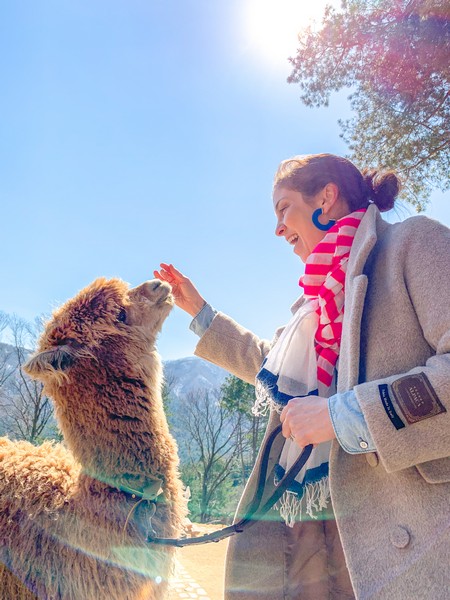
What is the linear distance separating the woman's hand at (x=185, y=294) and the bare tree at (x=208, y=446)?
21.3 m

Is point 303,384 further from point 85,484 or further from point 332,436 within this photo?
point 85,484

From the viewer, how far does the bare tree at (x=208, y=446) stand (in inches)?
953

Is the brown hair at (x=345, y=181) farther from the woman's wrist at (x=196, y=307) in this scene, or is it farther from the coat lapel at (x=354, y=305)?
the woman's wrist at (x=196, y=307)

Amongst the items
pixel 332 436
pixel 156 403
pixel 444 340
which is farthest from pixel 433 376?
pixel 156 403

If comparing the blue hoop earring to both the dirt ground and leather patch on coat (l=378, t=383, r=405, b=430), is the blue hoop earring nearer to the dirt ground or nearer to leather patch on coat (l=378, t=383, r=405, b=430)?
leather patch on coat (l=378, t=383, r=405, b=430)

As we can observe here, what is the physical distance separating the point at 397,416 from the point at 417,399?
0.21 ft

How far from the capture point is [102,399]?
188 cm

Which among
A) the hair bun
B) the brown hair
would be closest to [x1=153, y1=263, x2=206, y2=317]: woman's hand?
the brown hair

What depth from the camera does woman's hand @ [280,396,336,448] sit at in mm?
1174

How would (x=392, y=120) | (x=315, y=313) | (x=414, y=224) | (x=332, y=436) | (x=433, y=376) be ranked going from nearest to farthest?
(x=433, y=376), (x=332, y=436), (x=414, y=224), (x=315, y=313), (x=392, y=120)

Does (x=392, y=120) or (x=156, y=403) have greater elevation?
(x=392, y=120)

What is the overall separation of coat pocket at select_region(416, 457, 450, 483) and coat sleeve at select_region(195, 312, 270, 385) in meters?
1.29

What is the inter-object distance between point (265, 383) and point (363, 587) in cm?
68

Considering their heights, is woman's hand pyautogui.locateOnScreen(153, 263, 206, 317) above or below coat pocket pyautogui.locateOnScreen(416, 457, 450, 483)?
above
